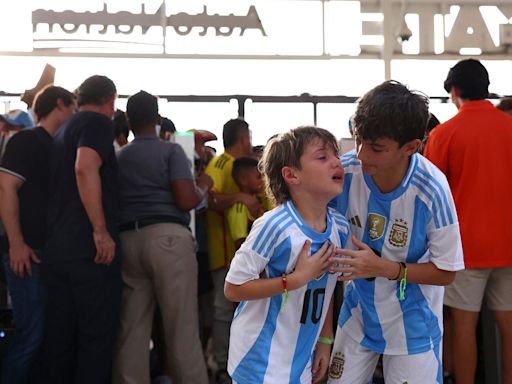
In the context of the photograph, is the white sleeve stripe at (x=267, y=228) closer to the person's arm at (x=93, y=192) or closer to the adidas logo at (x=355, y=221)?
the adidas logo at (x=355, y=221)

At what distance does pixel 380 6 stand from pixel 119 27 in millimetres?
2763

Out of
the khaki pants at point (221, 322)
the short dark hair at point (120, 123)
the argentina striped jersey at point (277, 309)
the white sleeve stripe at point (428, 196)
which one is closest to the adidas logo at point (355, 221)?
the argentina striped jersey at point (277, 309)

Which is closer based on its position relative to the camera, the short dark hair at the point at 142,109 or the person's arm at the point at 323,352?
the person's arm at the point at 323,352

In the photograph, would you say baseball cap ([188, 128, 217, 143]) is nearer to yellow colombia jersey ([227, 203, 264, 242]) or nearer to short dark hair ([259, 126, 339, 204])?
yellow colombia jersey ([227, 203, 264, 242])

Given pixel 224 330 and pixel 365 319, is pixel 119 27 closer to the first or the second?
pixel 224 330

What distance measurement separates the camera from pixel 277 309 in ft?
7.61

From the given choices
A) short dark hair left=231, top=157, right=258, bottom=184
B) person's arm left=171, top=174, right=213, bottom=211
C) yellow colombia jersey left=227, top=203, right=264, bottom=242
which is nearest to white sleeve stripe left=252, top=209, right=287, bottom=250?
person's arm left=171, top=174, right=213, bottom=211

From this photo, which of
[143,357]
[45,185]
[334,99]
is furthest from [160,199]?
[334,99]

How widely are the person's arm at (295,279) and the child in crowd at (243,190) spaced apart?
88.9 inches

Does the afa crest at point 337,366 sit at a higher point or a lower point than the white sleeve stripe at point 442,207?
lower

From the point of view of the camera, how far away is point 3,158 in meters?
3.79

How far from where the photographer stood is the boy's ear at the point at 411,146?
233cm

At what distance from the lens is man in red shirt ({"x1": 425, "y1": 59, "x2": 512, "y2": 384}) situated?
379cm

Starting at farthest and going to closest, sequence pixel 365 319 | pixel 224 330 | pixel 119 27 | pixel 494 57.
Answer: pixel 494 57 → pixel 119 27 → pixel 224 330 → pixel 365 319
